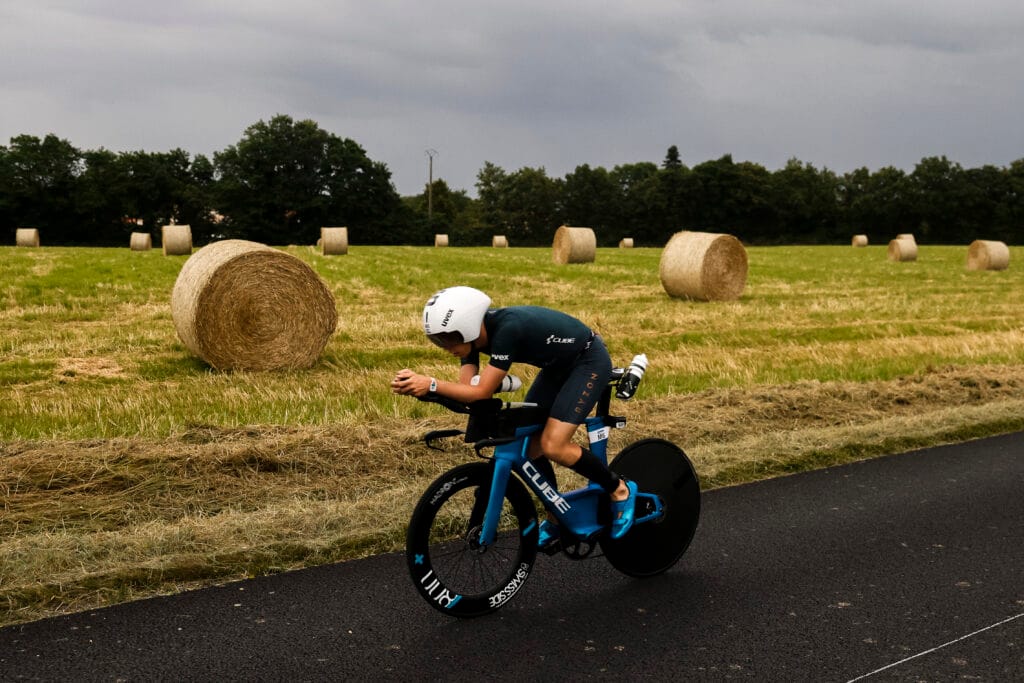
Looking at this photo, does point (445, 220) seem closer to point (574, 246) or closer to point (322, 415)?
point (574, 246)

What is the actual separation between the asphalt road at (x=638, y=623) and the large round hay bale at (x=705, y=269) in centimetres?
1845

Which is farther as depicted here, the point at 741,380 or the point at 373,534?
the point at 741,380

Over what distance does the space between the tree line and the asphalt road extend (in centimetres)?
8037

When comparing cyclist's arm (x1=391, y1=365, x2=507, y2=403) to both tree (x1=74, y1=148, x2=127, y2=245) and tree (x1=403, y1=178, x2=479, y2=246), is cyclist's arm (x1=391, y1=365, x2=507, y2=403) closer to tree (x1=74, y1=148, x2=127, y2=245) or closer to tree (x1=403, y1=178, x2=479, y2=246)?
tree (x1=74, y1=148, x2=127, y2=245)

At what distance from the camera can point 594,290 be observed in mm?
28250

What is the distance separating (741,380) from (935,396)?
2279mm

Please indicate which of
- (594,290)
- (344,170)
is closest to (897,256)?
(594,290)

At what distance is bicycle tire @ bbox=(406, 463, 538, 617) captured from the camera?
201 inches

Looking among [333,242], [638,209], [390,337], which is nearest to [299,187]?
[638,209]

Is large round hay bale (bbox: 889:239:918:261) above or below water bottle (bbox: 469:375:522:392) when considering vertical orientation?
below

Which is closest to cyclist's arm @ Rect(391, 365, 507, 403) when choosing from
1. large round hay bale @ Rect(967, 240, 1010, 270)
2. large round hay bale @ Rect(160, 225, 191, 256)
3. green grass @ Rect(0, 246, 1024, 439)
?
green grass @ Rect(0, 246, 1024, 439)

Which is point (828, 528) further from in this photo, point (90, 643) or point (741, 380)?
point (741, 380)

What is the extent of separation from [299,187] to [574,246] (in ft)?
188

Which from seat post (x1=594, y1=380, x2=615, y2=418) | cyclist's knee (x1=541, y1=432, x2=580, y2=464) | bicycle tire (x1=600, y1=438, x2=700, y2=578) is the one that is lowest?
bicycle tire (x1=600, y1=438, x2=700, y2=578)
